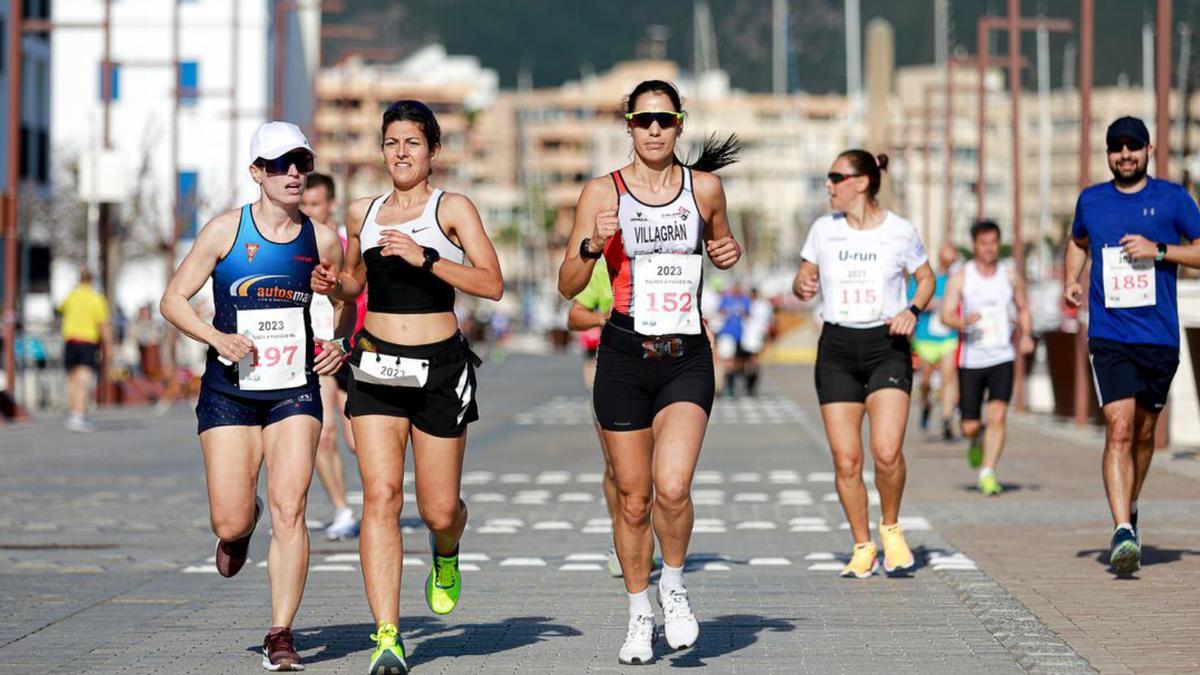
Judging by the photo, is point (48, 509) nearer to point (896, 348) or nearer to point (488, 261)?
→ point (896, 348)

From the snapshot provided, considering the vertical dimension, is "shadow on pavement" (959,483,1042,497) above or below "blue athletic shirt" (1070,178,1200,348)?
below

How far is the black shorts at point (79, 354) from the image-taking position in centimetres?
2858

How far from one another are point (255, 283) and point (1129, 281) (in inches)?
187

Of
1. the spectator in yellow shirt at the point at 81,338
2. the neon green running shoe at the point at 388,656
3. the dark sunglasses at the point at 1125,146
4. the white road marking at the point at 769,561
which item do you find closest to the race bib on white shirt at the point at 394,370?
the neon green running shoe at the point at 388,656

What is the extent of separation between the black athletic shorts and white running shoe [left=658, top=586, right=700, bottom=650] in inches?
24.8

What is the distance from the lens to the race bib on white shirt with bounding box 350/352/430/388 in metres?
8.41

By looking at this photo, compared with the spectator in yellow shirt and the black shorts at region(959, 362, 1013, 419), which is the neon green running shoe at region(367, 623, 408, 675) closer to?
the black shorts at region(959, 362, 1013, 419)

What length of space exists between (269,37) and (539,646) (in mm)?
85541

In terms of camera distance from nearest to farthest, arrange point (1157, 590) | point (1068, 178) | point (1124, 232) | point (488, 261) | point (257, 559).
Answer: point (488, 261)
point (1157, 590)
point (1124, 232)
point (257, 559)
point (1068, 178)

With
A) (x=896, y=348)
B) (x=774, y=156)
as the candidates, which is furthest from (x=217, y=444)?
(x=774, y=156)

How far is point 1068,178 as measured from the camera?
194 meters

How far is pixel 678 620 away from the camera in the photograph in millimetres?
8641

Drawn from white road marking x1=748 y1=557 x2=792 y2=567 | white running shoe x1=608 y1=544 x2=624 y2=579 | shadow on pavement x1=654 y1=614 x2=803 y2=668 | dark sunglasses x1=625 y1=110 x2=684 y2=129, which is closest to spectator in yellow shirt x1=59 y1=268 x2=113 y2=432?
white road marking x1=748 y1=557 x2=792 y2=567

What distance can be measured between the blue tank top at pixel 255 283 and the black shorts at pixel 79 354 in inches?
803
